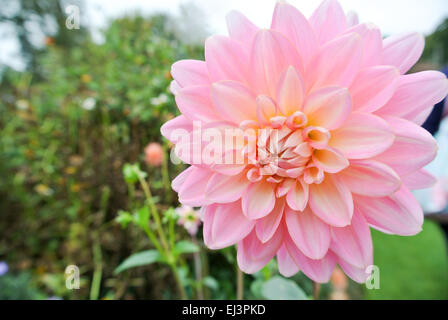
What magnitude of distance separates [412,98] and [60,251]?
1120mm

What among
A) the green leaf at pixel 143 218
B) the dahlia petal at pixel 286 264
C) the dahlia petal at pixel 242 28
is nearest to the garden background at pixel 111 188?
the green leaf at pixel 143 218

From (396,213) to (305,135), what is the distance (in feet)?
0.39

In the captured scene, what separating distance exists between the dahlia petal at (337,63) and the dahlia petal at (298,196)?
0.11 m

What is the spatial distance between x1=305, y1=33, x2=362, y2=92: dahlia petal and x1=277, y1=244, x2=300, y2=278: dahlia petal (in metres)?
0.19

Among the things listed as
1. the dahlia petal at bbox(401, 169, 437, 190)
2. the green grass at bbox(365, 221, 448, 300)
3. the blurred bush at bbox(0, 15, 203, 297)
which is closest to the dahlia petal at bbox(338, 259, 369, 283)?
the dahlia petal at bbox(401, 169, 437, 190)

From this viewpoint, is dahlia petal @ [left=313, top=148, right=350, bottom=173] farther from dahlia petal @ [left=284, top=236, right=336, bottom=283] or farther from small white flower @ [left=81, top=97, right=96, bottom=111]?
small white flower @ [left=81, top=97, right=96, bottom=111]

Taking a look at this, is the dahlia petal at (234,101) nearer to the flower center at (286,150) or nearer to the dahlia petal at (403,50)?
the flower center at (286,150)

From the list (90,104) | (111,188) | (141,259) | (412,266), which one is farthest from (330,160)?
(412,266)

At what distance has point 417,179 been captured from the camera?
0.92 feet

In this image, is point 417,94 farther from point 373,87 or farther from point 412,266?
point 412,266

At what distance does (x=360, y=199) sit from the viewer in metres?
0.29

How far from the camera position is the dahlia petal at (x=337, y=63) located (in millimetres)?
259

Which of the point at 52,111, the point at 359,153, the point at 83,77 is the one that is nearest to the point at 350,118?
the point at 359,153
